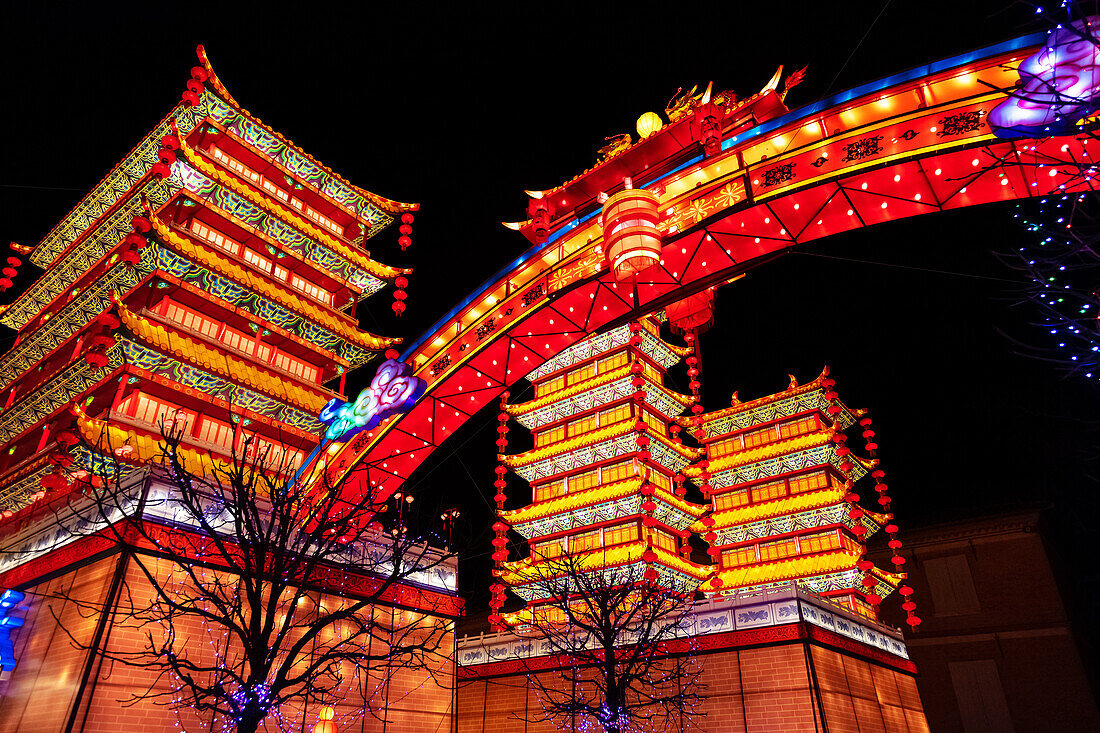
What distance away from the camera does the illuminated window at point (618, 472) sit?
86.6ft

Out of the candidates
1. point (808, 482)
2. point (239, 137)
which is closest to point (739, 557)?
point (808, 482)

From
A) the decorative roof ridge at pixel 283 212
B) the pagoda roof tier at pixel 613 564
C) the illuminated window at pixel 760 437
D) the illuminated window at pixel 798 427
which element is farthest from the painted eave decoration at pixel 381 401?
the illuminated window at pixel 798 427

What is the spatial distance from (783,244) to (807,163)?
1309 mm

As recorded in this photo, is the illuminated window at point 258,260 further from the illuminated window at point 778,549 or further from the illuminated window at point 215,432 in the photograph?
the illuminated window at point 778,549

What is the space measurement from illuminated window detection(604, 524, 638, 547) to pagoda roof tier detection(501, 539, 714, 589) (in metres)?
0.33

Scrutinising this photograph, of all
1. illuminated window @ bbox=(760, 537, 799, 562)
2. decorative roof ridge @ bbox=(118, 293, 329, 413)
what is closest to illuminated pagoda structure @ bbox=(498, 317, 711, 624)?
illuminated window @ bbox=(760, 537, 799, 562)

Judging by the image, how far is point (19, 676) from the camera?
36.8ft

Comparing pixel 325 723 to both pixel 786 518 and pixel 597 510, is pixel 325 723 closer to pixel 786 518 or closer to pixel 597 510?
pixel 597 510

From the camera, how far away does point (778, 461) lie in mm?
27969

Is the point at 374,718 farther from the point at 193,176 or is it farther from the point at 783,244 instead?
the point at 193,176

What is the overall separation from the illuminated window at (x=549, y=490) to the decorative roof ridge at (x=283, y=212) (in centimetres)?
1198

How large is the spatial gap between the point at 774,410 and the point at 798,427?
1.26 m

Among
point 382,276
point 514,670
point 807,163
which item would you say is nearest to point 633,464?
point 514,670

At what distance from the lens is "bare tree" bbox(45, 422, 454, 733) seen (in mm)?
8062
